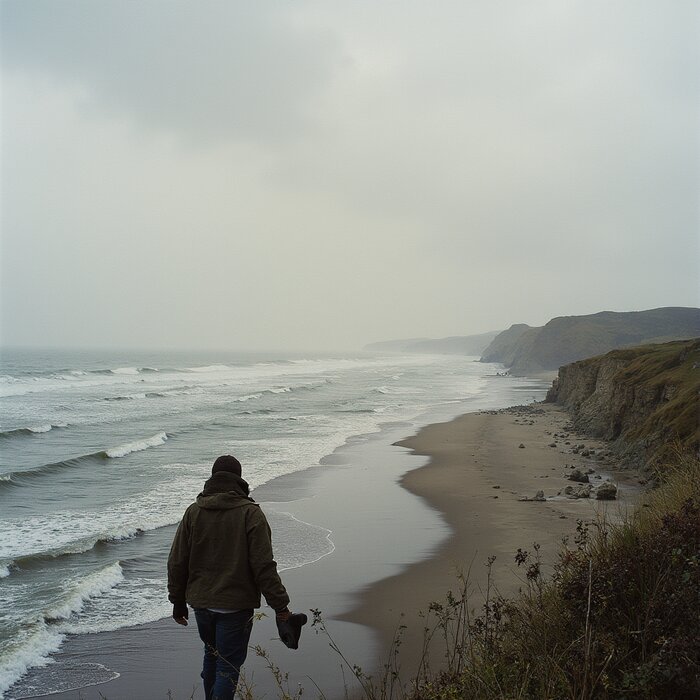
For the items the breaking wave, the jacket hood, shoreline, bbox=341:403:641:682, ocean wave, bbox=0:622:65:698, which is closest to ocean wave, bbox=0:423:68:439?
the breaking wave

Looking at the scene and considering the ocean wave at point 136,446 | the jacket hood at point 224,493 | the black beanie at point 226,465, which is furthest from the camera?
the ocean wave at point 136,446

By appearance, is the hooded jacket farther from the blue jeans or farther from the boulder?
the boulder

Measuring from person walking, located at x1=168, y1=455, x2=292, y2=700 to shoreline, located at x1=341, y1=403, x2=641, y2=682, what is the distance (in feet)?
4.36

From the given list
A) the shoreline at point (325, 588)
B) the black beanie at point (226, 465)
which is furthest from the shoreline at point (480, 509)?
the black beanie at point (226, 465)

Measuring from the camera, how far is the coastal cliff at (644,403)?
1432 cm

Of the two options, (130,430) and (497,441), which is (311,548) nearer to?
(497,441)

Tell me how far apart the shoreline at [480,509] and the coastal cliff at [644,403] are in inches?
33.6

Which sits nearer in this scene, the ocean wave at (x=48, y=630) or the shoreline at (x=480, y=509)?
the ocean wave at (x=48, y=630)

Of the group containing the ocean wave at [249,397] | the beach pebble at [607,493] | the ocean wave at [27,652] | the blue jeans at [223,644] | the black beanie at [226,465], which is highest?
the black beanie at [226,465]

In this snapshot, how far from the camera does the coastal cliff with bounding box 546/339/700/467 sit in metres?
14.3

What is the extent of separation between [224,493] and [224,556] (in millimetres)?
442

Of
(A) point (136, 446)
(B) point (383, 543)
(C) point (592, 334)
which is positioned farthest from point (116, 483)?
(C) point (592, 334)

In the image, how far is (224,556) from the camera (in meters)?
4.43

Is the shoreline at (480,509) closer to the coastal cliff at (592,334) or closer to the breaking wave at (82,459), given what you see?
the breaking wave at (82,459)
